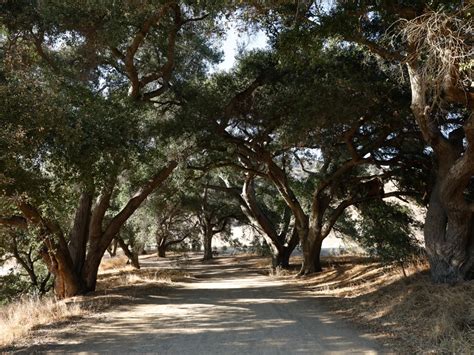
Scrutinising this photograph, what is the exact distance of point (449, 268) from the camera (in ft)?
30.1

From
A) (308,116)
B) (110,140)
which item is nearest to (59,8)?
Answer: (110,140)

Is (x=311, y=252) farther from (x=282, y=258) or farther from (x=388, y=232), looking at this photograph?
(x=388, y=232)

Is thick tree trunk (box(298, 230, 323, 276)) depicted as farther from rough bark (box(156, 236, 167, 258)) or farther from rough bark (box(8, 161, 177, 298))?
rough bark (box(156, 236, 167, 258))

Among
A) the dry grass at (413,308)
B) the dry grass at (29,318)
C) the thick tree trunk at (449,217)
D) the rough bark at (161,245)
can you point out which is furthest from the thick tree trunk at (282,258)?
the rough bark at (161,245)

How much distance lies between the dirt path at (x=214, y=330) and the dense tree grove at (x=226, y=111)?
2.73m

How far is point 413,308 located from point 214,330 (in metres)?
3.71

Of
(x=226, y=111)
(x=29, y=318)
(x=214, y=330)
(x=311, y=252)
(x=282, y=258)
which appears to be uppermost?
(x=226, y=111)

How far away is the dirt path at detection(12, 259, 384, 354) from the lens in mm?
6570

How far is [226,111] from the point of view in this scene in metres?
14.2

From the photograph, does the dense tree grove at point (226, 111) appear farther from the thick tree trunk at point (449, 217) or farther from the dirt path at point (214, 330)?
the dirt path at point (214, 330)

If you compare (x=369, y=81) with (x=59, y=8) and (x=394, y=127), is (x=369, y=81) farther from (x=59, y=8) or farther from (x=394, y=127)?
(x=59, y=8)

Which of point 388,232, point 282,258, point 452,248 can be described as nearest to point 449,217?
point 452,248

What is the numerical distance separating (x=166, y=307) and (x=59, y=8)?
744 centimetres

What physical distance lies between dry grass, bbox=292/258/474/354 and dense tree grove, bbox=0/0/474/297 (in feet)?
2.60
